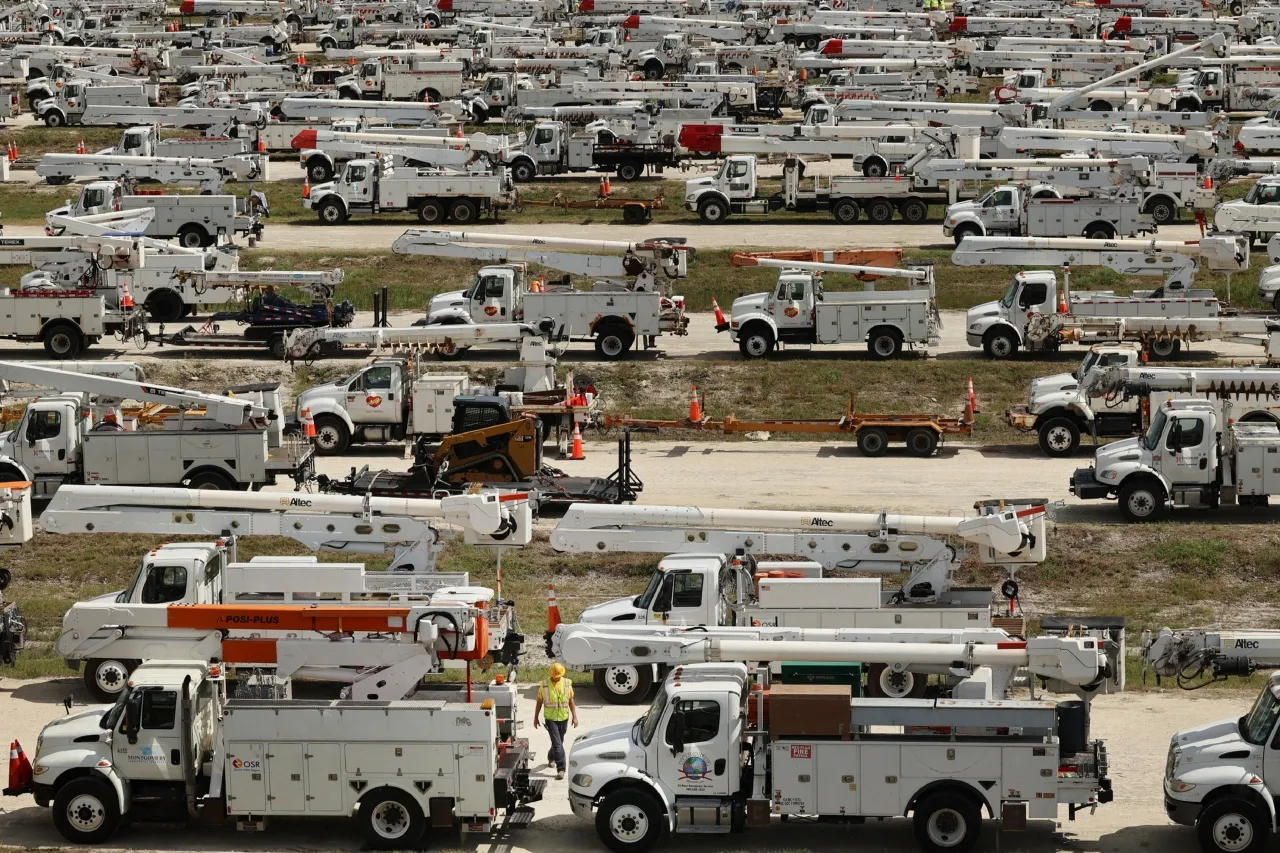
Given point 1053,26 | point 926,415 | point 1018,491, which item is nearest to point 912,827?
point 1018,491

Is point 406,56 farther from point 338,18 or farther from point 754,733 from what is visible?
point 754,733

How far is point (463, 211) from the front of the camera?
65.1 metres

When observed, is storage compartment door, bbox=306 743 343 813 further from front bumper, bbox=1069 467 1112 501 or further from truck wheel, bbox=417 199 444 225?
truck wheel, bbox=417 199 444 225

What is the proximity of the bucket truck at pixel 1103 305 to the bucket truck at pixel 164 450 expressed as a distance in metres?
17.8

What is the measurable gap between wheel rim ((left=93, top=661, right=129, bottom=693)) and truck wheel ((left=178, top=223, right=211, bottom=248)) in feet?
110

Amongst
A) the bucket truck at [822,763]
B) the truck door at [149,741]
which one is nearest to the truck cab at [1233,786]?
the bucket truck at [822,763]

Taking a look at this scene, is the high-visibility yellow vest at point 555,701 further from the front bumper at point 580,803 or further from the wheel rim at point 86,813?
the wheel rim at point 86,813

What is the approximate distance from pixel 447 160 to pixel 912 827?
47.8 m

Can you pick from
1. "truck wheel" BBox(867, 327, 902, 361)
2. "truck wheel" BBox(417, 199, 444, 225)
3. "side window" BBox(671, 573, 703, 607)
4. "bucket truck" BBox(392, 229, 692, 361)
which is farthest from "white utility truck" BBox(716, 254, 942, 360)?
"side window" BBox(671, 573, 703, 607)

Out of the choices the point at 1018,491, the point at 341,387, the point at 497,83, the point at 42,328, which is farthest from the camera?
the point at 497,83

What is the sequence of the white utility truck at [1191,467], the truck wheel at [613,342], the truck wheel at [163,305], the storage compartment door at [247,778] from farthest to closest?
1. the truck wheel at [163,305]
2. the truck wheel at [613,342]
3. the white utility truck at [1191,467]
4. the storage compartment door at [247,778]

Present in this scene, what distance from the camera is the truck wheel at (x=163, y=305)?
172ft

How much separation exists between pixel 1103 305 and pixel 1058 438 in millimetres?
7694

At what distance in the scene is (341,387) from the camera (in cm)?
4253
